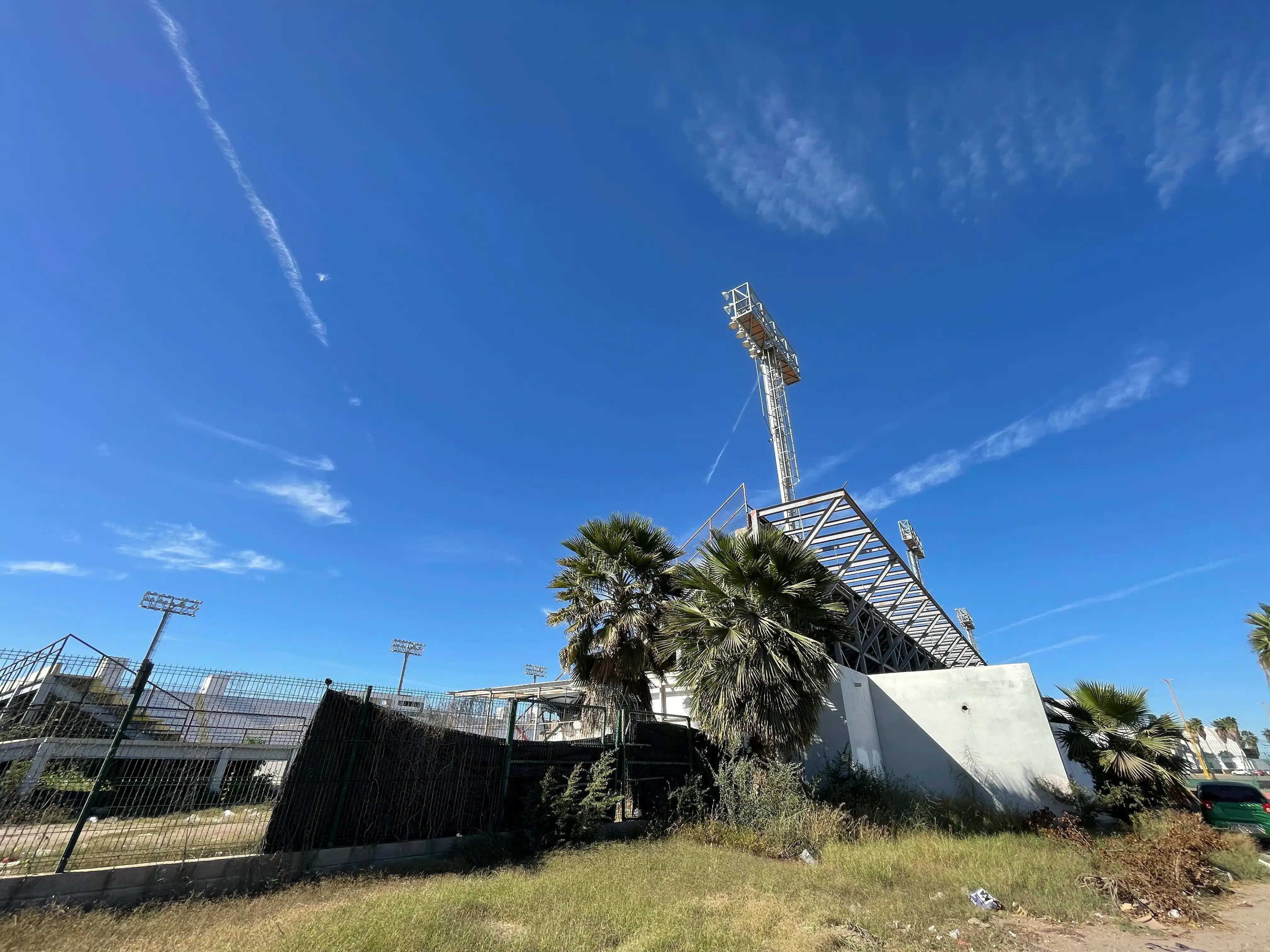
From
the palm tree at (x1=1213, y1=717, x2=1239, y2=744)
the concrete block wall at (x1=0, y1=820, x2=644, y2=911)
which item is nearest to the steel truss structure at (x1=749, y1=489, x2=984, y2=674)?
the concrete block wall at (x1=0, y1=820, x2=644, y2=911)

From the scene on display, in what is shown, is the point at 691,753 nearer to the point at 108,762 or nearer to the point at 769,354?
the point at 108,762

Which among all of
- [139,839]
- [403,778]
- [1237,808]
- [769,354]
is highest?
[769,354]

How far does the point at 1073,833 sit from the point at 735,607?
7484 mm

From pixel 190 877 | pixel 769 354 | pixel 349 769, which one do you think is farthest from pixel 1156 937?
pixel 769 354

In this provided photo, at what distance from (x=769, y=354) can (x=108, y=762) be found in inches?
925

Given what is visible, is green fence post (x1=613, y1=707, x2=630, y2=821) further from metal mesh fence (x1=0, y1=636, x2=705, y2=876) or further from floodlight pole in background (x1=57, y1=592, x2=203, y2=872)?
floodlight pole in background (x1=57, y1=592, x2=203, y2=872)

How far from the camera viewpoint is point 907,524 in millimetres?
45156

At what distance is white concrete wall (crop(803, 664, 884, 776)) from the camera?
1278 cm

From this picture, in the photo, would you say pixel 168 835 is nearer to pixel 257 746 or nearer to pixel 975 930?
pixel 257 746

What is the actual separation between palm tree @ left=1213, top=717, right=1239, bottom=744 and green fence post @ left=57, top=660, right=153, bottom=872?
294 feet

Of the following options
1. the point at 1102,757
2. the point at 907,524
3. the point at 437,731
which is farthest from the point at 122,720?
the point at 907,524

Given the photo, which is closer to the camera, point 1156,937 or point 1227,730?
point 1156,937

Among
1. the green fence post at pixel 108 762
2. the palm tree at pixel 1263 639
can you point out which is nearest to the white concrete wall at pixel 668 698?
the green fence post at pixel 108 762

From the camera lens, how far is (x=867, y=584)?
62.8 ft
